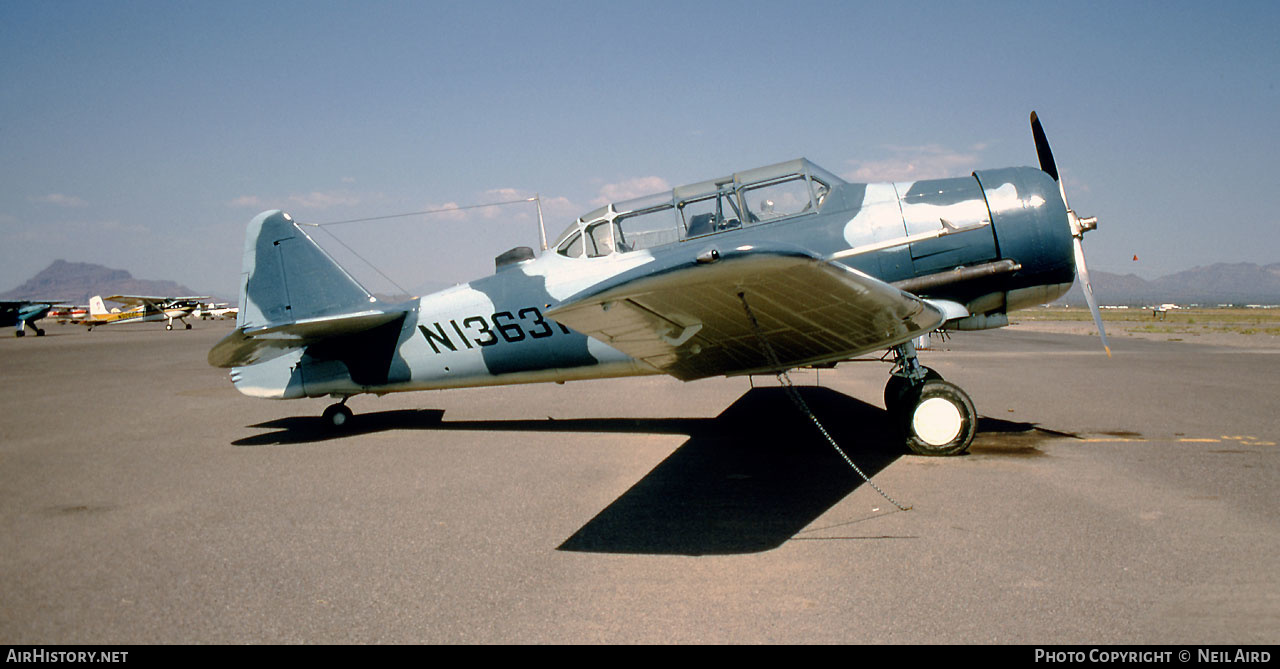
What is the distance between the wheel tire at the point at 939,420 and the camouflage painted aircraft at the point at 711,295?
0.04ft

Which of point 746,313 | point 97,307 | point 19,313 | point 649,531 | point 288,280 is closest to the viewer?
point 649,531

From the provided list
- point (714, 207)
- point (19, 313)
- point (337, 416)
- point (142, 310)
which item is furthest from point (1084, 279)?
point (142, 310)

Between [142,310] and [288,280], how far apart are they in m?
64.0

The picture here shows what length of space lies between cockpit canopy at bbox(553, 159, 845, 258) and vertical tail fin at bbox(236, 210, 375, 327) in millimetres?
3648

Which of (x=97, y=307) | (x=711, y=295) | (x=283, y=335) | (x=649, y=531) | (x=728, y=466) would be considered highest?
(x=97, y=307)

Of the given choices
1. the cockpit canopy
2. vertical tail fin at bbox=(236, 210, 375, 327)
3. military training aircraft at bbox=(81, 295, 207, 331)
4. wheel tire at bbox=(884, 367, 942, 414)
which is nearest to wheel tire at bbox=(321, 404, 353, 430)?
vertical tail fin at bbox=(236, 210, 375, 327)

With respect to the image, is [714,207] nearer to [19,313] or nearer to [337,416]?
[337,416]

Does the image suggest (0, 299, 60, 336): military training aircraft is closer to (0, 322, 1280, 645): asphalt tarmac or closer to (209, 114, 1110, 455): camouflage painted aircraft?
(0, 322, 1280, 645): asphalt tarmac

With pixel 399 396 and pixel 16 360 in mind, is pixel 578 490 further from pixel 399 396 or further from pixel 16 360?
pixel 16 360

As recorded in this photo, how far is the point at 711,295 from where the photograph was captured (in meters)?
3.59

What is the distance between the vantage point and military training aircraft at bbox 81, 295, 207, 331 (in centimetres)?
5488
